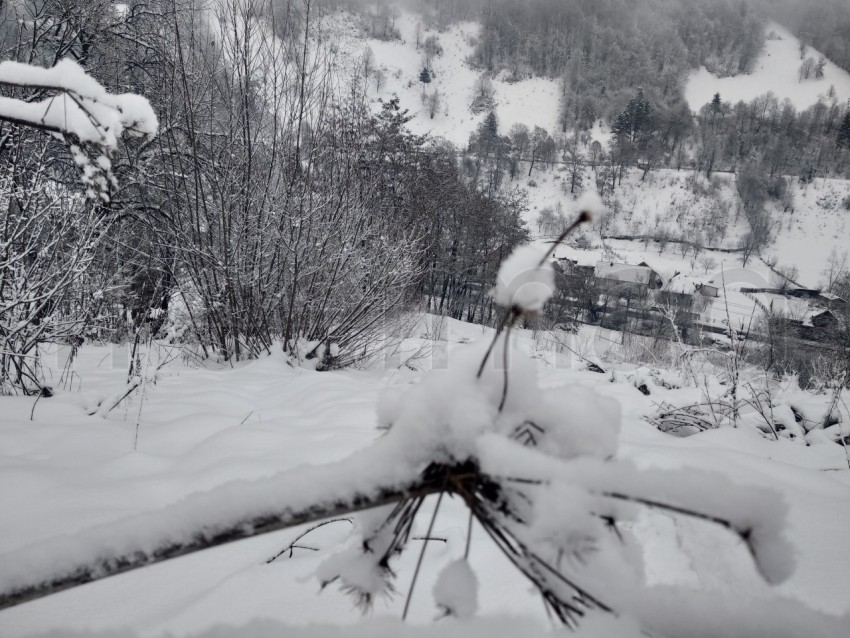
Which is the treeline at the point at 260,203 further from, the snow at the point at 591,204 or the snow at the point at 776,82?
the snow at the point at 776,82

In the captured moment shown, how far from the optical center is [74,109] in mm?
1170

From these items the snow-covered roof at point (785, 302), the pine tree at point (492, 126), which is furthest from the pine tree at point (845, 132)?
the pine tree at point (492, 126)

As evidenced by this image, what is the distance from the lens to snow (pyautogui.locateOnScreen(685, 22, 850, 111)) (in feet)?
201

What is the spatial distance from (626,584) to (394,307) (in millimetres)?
5955

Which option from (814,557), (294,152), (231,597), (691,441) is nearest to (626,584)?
(231,597)

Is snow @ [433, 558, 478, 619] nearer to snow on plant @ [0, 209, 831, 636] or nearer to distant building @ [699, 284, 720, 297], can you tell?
snow on plant @ [0, 209, 831, 636]

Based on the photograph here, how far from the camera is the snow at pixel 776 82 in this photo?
61.3 m

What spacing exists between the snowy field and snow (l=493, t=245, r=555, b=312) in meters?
0.13

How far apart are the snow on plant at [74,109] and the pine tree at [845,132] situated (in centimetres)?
7459

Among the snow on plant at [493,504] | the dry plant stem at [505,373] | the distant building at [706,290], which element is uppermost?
the distant building at [706,290]

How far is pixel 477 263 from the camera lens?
2119 cm

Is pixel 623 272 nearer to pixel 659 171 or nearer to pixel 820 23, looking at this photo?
pixel 659 171

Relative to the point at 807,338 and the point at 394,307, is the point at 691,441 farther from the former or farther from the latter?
the point at 807,338

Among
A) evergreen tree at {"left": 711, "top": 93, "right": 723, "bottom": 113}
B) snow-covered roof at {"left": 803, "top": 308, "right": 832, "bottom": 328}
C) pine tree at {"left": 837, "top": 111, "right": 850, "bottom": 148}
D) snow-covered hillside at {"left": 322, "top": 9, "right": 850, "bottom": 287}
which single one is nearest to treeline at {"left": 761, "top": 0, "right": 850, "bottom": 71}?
snow-covered hillside at {"left": 322, "top": 9, "right": 850, "bottom": 287}
